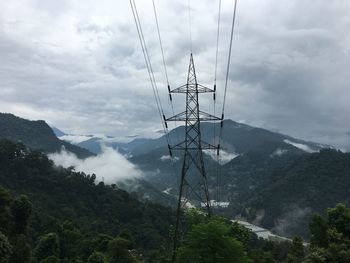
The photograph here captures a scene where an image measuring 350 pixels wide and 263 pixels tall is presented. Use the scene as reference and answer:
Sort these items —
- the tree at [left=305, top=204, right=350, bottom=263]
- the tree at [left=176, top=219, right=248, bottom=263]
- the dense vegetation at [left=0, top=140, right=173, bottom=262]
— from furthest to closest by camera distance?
the dense vegetation at [left=0, top=140, right=173, bottom=262]
the tree at [left=305, top=204, right=350, bottom=263]
the tree at [left=176, top=219, right=248, bottom=263]

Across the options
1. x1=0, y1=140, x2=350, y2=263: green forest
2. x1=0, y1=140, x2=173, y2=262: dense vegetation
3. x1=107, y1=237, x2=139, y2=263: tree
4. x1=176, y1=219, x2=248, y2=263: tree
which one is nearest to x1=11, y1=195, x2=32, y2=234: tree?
x1=0, y1=140, x2=350, y2=263: green forest

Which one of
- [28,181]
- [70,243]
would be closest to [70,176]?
[28,181]

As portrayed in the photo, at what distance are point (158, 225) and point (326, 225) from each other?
384 ft

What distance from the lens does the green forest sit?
4056 centimetres

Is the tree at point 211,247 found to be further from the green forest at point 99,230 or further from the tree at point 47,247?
the tree at point 47,247

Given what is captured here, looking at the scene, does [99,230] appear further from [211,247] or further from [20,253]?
[211,247]

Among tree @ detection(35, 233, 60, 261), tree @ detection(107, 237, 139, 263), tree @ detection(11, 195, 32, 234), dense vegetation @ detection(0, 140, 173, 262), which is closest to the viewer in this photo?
tree @ detection(107, 237, 139, 263)

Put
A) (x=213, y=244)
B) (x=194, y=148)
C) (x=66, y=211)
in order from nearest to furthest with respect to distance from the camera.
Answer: (x=213, y=244) < (x=194, y=148) < (x=66, y=211)

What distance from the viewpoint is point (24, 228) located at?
91000 mm

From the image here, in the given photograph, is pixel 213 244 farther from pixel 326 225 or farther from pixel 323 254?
pixel 326 225

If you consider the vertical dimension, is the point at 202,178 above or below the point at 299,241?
above

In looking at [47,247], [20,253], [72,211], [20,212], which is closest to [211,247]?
[20,253]

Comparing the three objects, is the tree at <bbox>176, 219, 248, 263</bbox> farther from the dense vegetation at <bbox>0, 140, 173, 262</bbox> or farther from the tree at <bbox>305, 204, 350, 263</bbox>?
the dense vegetation at <bbox>0, 140, 173, 262</bbox>

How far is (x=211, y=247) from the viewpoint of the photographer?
38656 millimetres
